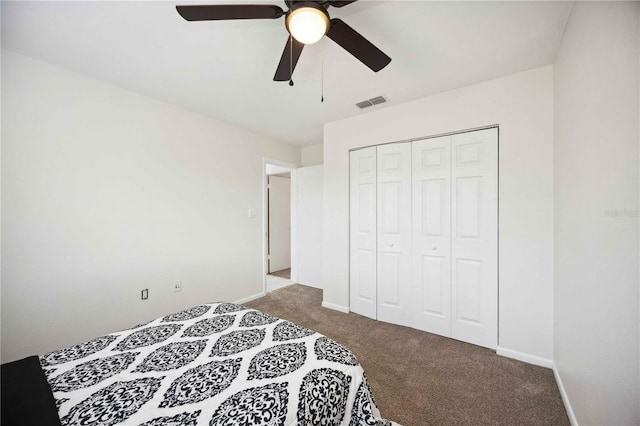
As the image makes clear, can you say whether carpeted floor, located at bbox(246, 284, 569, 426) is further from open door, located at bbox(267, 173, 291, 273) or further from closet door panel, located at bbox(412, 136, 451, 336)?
open door, located at bbox(267, 173, 291, 273)

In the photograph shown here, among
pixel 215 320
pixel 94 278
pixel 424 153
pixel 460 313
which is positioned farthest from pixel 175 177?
pixel 460 313

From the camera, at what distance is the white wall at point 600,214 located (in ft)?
2.94

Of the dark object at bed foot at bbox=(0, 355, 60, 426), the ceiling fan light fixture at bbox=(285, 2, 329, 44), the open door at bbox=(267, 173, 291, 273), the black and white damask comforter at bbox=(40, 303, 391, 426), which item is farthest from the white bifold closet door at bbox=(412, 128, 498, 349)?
the open door at bbox=(267, 173, 291, 273)

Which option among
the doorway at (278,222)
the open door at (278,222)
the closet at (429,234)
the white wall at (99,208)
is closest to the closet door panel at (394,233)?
the closet at (429,234)

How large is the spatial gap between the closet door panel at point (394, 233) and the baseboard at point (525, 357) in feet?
2.75

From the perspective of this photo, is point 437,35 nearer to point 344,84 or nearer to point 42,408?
point 344,84

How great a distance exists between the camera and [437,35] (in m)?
1.64

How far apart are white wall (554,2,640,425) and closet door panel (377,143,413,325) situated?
1.25 meters

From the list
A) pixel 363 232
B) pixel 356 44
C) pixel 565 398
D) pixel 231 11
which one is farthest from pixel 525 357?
pixel 231 11

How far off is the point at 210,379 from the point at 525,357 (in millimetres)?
2521

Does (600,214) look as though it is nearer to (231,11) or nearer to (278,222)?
(231,11)

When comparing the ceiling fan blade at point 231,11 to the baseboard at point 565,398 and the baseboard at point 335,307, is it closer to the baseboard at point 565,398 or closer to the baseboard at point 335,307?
the baseboard at point 565,398

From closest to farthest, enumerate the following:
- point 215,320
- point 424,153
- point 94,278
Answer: point 215,320 < point 94,278 < point 424,153

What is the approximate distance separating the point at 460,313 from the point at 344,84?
2524 millimetres
